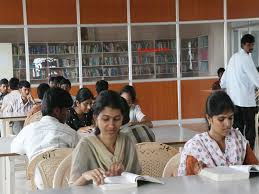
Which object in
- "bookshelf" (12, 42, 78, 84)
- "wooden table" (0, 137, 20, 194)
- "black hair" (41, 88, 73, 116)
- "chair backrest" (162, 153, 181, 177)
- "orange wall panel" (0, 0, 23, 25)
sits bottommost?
"wooden table" (0, 137, 20, 194)

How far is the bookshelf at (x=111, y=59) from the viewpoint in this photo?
8633mm

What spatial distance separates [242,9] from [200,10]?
84cm

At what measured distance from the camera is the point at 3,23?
820cm

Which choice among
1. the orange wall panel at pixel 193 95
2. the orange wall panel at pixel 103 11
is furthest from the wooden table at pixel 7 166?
the orange wall panel at pixel 193 95

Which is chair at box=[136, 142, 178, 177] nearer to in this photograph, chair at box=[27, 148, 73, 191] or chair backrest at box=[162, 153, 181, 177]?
chair backrest at box=[162, 153, 181, 177]

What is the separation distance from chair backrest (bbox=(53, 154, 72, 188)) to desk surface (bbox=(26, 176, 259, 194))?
0.41 m

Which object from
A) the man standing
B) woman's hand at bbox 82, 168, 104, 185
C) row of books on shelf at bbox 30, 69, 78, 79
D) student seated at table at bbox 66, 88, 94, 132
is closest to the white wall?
row of books on shelf at bbox 30, 69, 78, 79

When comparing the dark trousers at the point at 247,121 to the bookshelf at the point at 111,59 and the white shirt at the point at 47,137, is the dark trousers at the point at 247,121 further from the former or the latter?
the bookshelf at the point at 111,59

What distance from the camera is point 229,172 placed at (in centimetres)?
197

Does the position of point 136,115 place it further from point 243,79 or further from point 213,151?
point 213,151

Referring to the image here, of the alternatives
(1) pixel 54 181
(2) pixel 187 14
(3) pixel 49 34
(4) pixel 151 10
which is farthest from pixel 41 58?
(1) pixel 54 181

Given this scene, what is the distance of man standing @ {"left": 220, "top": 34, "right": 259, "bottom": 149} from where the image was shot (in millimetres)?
5516

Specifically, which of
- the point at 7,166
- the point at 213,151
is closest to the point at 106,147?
the point at 213,151

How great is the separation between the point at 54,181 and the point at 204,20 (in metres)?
7.25
